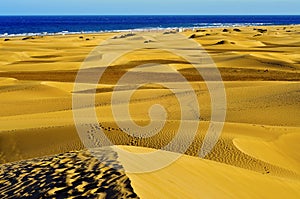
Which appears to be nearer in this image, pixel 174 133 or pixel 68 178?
pixel 68 178

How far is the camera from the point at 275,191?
23.7 ft

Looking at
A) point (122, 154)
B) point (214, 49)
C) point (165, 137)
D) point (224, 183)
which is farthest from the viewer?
point (214, 49)

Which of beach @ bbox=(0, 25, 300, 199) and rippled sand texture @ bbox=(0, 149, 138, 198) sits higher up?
rippled sand texture @ bbox=(0, 149, 138, 198)

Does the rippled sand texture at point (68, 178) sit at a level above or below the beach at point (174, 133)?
above

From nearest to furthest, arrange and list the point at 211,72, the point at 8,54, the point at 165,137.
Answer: the point at 165,137 < the point at 211,72 < the point at 8,54

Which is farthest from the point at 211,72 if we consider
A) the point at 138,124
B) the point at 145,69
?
the point at 138,124

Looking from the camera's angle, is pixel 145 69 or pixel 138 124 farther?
pixel 145 69

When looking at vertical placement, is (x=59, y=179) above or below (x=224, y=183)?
above

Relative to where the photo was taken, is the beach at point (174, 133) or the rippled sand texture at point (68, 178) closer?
the rippled sand texture at point (68, 178)

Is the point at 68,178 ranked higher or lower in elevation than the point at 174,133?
higher

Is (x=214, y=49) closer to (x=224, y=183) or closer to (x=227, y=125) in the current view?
(x=227, y=125)

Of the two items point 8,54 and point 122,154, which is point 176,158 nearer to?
point 122,154

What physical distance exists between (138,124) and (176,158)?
158 inches

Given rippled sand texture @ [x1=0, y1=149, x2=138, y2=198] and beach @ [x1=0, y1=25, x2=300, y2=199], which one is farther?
beach @ [x1=0, y1=25, x2=300, y2=199]
